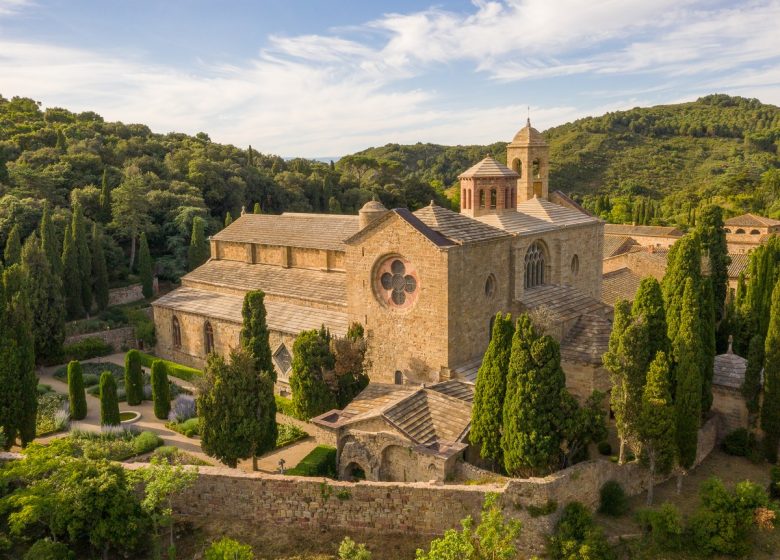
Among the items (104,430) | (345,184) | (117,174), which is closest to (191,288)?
(104,430)

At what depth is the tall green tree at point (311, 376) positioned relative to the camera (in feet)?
73.7

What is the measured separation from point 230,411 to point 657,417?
1303 cm

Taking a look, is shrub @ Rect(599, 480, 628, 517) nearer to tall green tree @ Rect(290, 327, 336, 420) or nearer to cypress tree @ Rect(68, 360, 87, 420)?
tall green tree @ Rect(290, 327, 336, 420)

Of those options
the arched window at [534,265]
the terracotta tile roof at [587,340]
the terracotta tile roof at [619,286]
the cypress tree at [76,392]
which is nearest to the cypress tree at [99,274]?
the cypress tree at [76,392]

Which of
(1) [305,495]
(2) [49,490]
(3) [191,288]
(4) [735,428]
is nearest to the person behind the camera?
(2) [49,490]

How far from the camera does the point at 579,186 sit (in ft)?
384

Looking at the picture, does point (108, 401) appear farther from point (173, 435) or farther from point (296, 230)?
point (296, 230)

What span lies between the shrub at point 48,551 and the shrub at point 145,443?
705 centimetres

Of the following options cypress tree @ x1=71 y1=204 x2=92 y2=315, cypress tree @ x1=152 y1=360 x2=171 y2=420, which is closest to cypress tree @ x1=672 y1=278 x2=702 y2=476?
cypress tree @ x1=152 y1=360 x2=171 y2=420

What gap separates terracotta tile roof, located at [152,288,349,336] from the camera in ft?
92.3

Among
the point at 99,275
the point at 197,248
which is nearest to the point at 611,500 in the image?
the point at 99,275

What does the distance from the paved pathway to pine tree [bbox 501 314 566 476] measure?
8524mm

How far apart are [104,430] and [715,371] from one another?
24232 millimetres

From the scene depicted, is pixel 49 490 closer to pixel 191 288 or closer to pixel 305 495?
pixel 305 495
